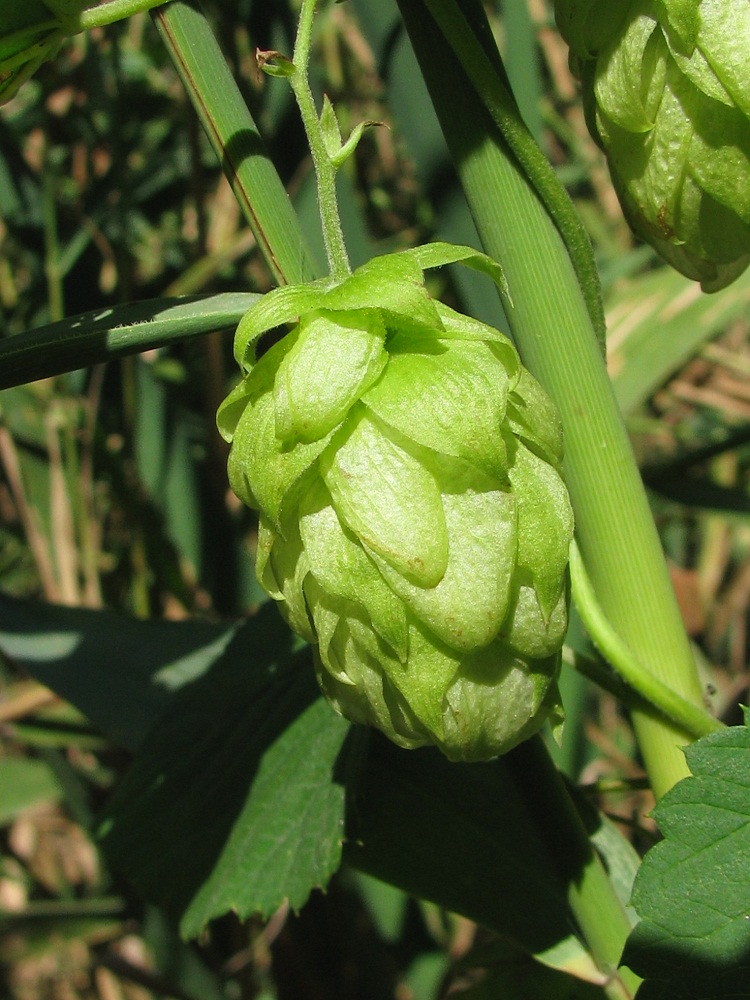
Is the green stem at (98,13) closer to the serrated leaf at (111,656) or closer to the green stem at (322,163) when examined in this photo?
the green stem at (322,163)

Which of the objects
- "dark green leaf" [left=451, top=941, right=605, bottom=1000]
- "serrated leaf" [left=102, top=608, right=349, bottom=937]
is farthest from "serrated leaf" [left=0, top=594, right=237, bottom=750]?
"dark green leaf" [left=451, top=941, right=605, bottom=1000]

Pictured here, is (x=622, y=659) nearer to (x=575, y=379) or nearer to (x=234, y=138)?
(x=575, y=379)

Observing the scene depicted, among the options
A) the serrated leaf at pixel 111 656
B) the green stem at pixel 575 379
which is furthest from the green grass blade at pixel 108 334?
the serrated leaf at pixel 111 656

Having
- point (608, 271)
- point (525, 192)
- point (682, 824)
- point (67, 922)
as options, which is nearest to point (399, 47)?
point (525, 192)

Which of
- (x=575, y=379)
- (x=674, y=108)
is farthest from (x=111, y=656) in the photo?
(x=674, y=108)

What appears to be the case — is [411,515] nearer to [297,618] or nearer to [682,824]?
[297,618]

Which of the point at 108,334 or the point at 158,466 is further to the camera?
the point at 158,466

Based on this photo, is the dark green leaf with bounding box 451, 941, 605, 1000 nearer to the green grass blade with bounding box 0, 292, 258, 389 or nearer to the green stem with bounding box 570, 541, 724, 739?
the green stem with bounding box 570, 541, 724, 739
